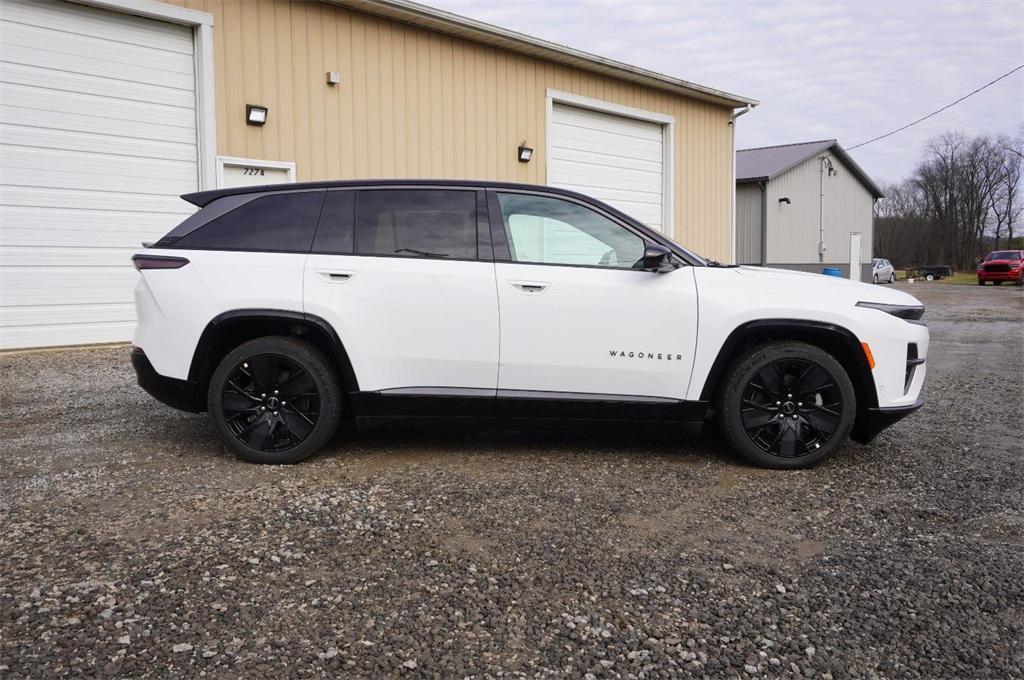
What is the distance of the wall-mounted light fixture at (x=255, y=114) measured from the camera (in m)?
9.41

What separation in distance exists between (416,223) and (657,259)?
4.62ft

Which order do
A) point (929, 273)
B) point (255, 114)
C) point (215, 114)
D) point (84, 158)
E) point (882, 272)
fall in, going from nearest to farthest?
point (84, 158)
point (215, 114)
point (255, 114)
point (882, 272)
point (929, 273)

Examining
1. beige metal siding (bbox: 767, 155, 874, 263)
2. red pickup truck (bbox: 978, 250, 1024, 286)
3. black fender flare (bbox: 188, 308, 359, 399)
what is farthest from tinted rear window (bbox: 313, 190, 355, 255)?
red pickup truck (bbox: 978, 250, 1024, 286)

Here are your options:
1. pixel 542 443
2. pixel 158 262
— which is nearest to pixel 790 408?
pixel 542 443

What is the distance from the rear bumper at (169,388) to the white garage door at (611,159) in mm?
9203

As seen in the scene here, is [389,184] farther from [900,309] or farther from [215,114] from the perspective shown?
[215,114]

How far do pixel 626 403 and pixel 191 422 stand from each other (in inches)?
121

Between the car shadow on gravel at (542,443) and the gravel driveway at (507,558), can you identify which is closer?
the gravel driveway at (507,558)

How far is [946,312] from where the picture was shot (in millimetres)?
18094

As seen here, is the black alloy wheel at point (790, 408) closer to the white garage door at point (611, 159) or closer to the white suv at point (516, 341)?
the white suv at point (516, 341)

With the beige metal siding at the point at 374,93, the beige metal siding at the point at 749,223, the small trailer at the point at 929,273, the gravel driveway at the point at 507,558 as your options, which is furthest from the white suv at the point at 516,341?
the small trailer at the point at 929,273

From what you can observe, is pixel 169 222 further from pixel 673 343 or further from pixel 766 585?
pixel 766 585

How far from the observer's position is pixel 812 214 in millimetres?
29844

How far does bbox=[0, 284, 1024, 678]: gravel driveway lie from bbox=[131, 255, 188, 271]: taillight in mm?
1115
